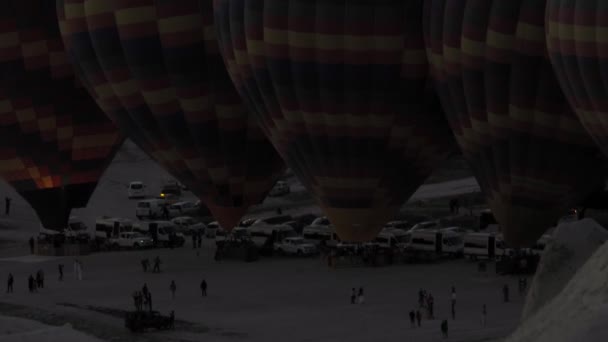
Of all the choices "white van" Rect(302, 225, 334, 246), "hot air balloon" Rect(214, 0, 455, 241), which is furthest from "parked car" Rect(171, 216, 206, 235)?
"hot air balloon" Rect(214, 0, 455, 241)

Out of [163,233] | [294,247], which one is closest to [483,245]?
[294,247]

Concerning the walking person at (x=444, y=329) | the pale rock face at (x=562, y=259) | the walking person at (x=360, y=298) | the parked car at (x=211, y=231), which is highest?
the parked car at (x=211, y=231)

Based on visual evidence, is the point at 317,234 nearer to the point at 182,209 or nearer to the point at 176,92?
the point at 176,92

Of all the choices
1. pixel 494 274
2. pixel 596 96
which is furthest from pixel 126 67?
pixel 596 96

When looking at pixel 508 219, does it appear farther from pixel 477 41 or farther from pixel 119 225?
pixel 119 225

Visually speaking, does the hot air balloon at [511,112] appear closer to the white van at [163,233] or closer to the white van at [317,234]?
the white van at [317,234]

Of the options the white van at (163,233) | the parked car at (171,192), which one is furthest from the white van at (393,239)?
the parked car at (171,192)

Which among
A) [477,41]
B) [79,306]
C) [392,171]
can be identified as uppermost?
[477,41]
